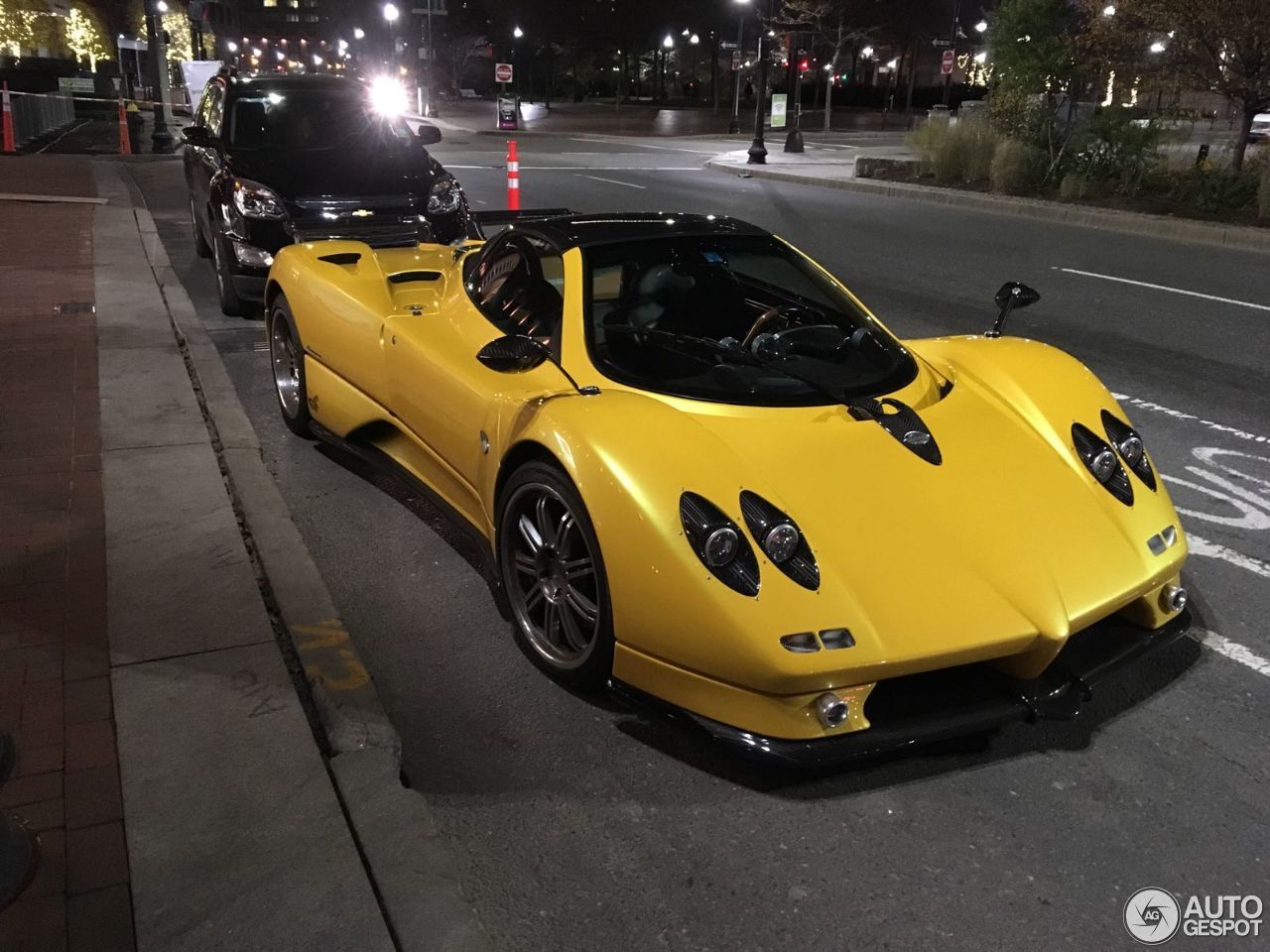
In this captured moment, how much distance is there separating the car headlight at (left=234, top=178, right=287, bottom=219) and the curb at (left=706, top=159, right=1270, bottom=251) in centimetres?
1166

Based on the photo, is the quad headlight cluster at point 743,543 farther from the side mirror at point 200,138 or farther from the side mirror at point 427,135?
the side mirror at point 427,135

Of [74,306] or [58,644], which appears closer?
[58,644]

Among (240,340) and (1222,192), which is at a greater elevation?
(1222,192)

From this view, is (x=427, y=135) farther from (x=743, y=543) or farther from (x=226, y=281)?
(x=743, y=543)

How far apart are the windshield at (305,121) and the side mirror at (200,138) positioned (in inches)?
5.9

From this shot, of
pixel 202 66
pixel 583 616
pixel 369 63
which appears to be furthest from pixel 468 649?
pixel 369 63

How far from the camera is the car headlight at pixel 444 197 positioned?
27.6 ft

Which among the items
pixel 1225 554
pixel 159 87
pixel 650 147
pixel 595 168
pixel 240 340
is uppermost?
pixel 159 87

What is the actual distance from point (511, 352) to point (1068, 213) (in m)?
14.4

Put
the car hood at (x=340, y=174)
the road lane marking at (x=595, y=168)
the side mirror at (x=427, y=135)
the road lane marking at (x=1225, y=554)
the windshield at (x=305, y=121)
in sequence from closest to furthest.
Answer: the road lane marking at (x=1225, y=554), the car hood at (x=340, y=174), the windshield at (x=305, y=121), the side mirror at (x=427, y=135), the road lane marking at (x=595, y=168)

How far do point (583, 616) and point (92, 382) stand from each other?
166 inches

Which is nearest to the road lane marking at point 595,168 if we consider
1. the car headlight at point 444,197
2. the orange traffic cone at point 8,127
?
the orange traffic cone at point 8,127

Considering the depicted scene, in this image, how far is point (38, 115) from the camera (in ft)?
78.4

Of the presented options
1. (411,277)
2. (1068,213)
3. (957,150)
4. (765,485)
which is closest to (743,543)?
(765,485)
